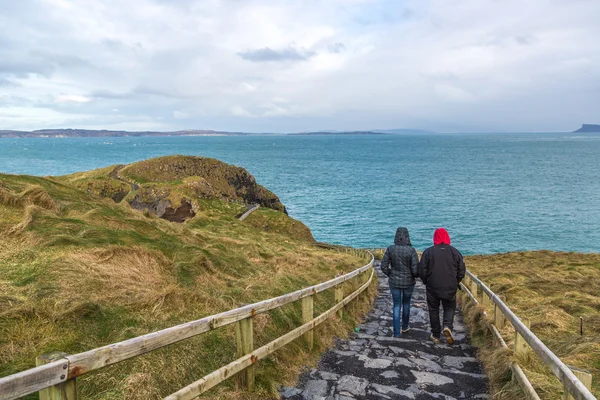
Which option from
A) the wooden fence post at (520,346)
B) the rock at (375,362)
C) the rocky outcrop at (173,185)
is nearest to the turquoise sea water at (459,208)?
the rocky outcrop at (173,185)

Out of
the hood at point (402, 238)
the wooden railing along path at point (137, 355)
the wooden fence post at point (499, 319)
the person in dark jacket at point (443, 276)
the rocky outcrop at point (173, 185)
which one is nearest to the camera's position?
the wooden railing along path at point (137, 355)

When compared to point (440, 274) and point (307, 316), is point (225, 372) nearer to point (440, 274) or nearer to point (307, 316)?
point (307, 316)

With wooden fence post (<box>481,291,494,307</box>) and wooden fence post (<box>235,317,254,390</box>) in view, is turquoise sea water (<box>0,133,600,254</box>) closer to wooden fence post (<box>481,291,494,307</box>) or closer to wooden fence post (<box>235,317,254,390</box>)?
wooden fence post (<box>481,291,494,307</box>)

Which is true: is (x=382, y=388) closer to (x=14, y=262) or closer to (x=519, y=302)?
(x=14, y=262)

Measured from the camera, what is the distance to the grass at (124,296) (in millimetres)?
5102

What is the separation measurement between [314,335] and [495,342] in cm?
339

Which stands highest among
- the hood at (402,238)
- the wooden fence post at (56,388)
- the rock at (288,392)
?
the wooden fence post at (56,388)

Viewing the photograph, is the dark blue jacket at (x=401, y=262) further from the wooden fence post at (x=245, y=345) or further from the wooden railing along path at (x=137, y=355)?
the wooden fence post at (x=245, y=345)

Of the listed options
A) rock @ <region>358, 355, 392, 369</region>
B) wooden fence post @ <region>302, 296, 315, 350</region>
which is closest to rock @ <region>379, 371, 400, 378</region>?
rock @ <region>358, 355, 392, 369</region>

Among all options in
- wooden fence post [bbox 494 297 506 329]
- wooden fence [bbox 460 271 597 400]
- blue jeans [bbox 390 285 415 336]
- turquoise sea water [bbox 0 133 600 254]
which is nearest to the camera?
wooden fence [bbox 460 271 597 400]

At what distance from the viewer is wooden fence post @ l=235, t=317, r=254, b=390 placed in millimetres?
5379

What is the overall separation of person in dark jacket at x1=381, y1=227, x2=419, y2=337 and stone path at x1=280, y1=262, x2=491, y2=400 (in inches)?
Result: 32.4

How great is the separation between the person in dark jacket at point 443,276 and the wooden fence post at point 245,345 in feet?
15.9

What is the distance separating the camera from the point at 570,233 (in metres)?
46.5
